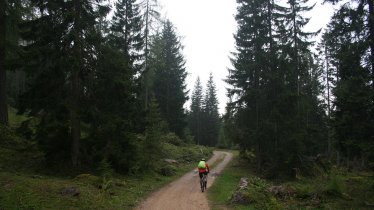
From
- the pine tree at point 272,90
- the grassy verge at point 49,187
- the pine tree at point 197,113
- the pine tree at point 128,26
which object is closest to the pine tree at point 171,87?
the pine tree at point 128,26

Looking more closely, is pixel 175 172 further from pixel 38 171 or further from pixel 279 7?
pixel 279 7

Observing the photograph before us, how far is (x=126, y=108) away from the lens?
1908 cm

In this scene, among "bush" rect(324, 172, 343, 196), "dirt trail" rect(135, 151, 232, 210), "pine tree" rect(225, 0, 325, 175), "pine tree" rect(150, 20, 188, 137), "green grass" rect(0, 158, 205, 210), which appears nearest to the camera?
"green grass" rect(0, 158, 205, 210)

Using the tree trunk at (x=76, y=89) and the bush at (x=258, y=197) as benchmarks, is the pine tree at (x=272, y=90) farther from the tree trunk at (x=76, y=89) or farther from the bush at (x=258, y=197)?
the tree trunk at (x=76, y=89)

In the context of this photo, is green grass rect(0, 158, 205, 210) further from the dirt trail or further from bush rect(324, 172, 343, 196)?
bush rect(324, 172, 343, 196)

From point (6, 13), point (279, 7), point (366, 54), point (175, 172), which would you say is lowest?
point (175, 172)

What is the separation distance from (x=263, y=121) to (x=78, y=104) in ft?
46.4

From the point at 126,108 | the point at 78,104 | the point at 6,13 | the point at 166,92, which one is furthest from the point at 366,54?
the point at 166,92

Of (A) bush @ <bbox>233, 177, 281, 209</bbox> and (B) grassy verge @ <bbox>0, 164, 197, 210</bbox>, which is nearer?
(B) grassy verge @ <bbox>0, 164, 197, 210</bbox>

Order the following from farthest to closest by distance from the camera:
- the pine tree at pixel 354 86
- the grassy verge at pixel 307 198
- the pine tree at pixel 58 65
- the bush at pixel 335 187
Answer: the pine tree at pixel 58 65 → the pine tree at pixel 354 86 → the bush at pixel 335 187 → the grassy verge at pixel 307 198

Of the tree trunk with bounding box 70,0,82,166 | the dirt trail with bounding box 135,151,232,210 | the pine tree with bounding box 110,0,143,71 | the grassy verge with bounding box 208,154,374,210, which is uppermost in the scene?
the pine tree with bounding box 110,0,143,71

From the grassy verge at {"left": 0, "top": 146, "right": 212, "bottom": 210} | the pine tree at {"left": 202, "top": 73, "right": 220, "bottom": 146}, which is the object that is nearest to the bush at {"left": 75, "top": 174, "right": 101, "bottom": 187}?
the grassy verge at {"left": 0, "top": 146, "right": 212, "bottom": 210}

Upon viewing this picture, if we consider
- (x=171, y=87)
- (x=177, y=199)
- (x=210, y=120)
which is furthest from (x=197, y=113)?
(x=177, y=199)

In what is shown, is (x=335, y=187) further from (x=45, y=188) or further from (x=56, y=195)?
(x=45, y=188)
